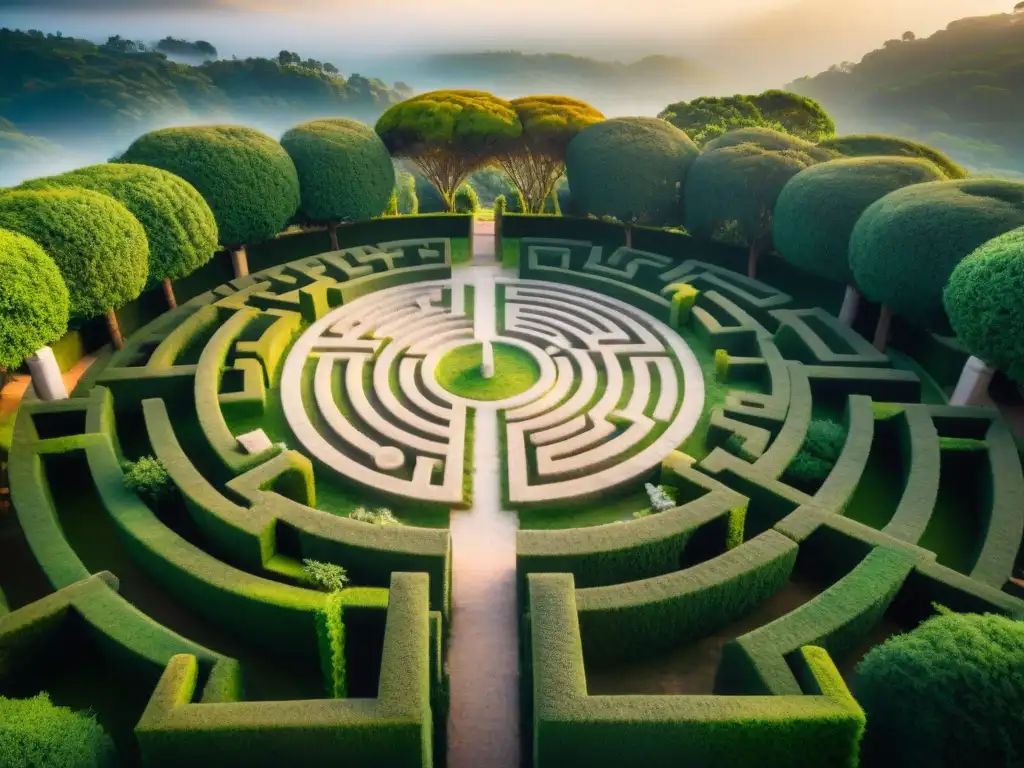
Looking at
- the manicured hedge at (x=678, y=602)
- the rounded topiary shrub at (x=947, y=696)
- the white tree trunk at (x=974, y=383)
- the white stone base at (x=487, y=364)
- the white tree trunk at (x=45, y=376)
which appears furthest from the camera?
the white stone base at (x=487, y=364)

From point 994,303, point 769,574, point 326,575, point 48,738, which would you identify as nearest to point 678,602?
point 769,574

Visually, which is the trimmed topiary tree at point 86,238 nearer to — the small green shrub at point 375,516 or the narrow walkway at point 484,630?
the small green shrub at point 375,516

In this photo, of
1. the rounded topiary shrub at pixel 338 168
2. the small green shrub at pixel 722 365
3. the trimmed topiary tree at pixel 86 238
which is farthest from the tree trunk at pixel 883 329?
the trimmed topiary tree at pixel 86 238

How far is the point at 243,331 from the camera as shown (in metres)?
22.4

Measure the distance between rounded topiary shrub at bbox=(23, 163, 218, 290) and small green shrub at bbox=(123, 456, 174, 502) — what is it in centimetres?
1065

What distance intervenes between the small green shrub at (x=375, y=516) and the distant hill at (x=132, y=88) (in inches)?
4144

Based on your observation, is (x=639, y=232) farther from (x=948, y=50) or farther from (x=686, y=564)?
(x=948, y=50)

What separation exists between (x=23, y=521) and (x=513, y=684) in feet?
34.8

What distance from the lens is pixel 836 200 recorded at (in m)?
22.4

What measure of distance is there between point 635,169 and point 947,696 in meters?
27.4

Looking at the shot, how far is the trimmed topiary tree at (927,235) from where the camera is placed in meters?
17.7

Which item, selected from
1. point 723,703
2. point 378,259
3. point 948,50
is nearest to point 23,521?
point 723,703

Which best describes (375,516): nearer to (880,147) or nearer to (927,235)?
(927,235)

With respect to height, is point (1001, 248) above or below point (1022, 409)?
above
